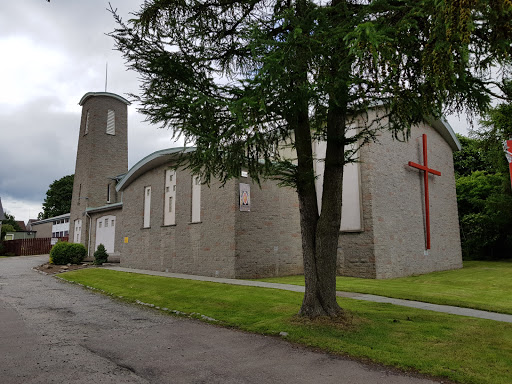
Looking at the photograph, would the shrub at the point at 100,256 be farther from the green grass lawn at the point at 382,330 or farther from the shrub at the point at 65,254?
the green grass lawn at the point at 382,330

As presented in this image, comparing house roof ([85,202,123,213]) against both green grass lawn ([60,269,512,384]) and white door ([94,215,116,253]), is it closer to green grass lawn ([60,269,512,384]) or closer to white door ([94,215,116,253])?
white door ([94,215,116,253])

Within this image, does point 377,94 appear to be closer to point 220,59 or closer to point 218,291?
point 220,59

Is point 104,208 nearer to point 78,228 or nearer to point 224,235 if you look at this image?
point 78,228

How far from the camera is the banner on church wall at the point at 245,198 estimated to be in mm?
15945

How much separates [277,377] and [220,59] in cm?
674

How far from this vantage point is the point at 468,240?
3092 centimetres

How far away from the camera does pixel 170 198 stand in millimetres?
19953

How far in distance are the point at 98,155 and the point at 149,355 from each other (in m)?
29.6

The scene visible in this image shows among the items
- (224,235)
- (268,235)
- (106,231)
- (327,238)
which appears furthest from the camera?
(106,231)

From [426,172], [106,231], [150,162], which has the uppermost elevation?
[150,162]

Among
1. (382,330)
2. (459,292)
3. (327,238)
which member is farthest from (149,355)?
(459,292)

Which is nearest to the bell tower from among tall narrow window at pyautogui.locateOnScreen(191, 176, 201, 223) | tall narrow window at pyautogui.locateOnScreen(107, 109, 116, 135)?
tall narrow window at pyautogui.locateOnScreen(107, 109, 116, 135)

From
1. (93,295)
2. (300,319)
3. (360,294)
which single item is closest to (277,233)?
(360,294)

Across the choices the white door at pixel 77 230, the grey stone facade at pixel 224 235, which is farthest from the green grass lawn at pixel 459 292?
the white door at pixel 77 230
